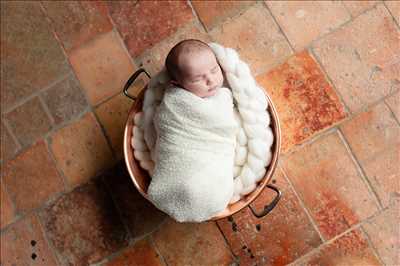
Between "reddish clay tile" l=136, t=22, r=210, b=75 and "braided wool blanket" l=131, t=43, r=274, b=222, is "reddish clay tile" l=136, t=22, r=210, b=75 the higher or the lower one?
the higher one

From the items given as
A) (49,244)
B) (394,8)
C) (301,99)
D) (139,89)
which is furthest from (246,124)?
(49,244)

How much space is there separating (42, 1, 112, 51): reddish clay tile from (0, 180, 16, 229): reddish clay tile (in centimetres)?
57

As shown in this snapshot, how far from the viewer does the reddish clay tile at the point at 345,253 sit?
1.40 m

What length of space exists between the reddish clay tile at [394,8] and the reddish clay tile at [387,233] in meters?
0.62

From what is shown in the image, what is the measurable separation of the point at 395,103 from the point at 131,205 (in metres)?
0.94

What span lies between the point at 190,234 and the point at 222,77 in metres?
0.56

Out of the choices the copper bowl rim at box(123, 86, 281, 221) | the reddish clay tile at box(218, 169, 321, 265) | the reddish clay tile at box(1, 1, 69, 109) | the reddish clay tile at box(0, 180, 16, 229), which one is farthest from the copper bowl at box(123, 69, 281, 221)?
the reddish clay tile at box(0, 180, 16, 229)

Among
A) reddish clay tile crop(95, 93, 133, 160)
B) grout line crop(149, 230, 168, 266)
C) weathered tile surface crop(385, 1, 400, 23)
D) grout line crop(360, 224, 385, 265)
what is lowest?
grout line crop(360, 224, 385, 265)

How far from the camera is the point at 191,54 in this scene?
1.12 meters

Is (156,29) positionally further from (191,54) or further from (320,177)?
(320,177)

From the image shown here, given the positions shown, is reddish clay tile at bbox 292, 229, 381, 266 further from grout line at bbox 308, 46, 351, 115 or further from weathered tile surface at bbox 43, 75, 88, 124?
weathered tile surface at bbox 43, 75, 88, 124

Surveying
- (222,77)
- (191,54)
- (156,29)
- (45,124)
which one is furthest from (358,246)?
(45,124)

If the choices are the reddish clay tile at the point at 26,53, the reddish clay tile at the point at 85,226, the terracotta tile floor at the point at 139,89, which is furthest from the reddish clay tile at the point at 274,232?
the reddish clay tile at the point at 26,53

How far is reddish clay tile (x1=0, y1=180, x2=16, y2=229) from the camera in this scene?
5.14ft
